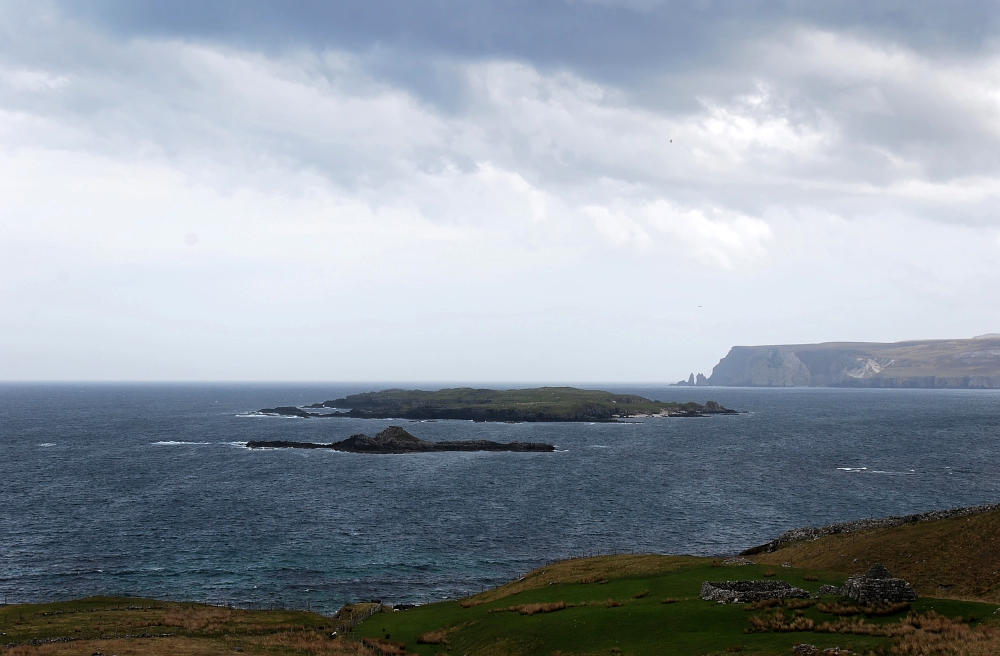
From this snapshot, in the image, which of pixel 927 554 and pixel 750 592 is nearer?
pixel 750 592

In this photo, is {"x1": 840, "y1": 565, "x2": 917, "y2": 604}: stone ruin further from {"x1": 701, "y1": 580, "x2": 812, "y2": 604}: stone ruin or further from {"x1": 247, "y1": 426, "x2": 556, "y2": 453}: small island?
{"x1": 247, "y1": 426, "x2": 556, "y2": 453}: small island

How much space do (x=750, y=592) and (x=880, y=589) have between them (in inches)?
239

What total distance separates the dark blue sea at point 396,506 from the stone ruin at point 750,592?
25672 mm

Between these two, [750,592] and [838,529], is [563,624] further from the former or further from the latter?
[838,529]

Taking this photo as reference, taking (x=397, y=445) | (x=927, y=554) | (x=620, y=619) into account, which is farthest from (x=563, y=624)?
(x=397, y=445)

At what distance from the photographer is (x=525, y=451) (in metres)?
143

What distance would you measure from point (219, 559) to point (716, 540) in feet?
161

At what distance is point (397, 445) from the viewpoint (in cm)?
14688

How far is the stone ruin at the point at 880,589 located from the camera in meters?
27.3

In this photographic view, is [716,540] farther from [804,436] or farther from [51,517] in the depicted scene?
[804,436]

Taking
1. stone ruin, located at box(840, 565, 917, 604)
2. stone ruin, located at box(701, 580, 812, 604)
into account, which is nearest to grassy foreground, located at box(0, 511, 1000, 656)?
stone ruin, located at box(840, 565, 917, 604)

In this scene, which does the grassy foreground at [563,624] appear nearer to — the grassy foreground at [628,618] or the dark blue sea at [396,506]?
the grassy foreground at [628,618]

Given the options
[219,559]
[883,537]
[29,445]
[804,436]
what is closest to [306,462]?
[219,559]

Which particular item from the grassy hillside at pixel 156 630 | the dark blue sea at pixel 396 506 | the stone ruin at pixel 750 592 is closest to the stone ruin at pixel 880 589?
the stone ruin at pixel 750 592
